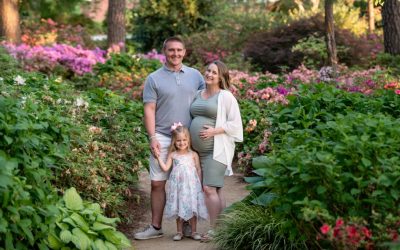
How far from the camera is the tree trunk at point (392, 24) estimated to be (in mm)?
15867

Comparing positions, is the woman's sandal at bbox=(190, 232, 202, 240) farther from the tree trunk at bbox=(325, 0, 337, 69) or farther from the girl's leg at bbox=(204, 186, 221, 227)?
the tree trunk at bbox=(325, 0, 337, 69)

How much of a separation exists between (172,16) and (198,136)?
18795 mm

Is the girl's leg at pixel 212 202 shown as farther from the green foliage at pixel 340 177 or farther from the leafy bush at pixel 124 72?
the leafy bush at pixel 124 72

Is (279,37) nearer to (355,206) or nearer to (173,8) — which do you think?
(173,8)

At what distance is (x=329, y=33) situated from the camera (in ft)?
44.6

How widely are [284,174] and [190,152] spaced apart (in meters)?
2.08

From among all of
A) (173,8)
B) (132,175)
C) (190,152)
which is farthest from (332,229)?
(173,8)

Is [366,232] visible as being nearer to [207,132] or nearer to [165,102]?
[207,132]

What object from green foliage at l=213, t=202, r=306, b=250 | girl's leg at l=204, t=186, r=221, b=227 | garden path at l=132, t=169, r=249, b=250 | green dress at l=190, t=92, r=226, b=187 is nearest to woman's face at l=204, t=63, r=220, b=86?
green dress at l=190, t=92, r=226, b=187

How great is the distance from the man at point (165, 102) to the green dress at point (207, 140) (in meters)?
0.14

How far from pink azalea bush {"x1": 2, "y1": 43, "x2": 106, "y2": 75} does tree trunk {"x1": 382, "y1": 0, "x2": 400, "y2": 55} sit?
6.24 metres

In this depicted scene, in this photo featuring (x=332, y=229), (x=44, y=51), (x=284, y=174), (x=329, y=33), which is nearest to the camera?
(x=332, y=229)

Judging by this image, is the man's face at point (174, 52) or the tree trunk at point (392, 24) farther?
the tree trunk at point (392, 24)

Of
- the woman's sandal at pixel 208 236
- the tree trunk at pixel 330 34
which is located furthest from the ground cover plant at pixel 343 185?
the tree trunk at pixel 330 34
